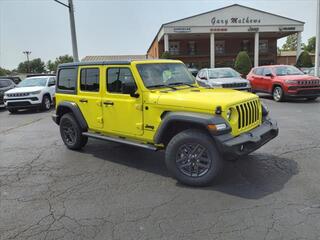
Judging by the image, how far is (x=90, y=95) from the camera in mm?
6090

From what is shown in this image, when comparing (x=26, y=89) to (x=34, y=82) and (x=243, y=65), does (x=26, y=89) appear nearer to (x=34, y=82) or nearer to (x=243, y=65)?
(x=34, y=82)

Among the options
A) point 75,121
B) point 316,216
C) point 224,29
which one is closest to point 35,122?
point 75,121

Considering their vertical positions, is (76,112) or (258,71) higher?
(258,71)

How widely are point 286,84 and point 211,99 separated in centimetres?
977

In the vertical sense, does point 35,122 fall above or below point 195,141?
below

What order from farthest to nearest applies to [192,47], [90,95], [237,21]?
[192,47] < [237,21] < [90,95]

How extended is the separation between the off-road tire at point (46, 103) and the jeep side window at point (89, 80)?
927cm

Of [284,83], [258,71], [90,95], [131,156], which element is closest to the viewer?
[90,95]

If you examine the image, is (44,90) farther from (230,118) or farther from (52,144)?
(230,118)

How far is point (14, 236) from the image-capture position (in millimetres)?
3445

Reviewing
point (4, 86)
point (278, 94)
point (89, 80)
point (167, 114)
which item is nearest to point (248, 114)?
point (167, 114)

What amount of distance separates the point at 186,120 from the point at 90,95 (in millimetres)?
2424

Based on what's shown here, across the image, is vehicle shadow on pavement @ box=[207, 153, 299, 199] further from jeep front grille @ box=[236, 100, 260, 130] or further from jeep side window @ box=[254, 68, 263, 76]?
jeep side window @ box=[254, 68, 263, 76]

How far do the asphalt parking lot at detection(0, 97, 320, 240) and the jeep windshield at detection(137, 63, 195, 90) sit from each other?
1.45 metres
